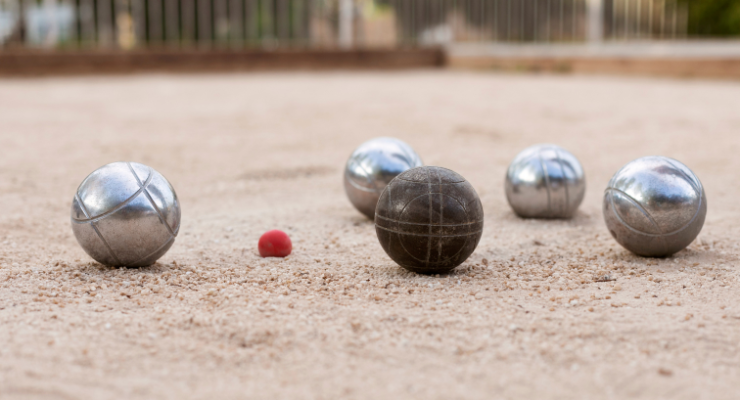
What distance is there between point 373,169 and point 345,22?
797 inches

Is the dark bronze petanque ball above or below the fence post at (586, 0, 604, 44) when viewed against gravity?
below

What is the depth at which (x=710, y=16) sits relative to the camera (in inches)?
907

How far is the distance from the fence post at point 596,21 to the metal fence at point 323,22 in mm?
28

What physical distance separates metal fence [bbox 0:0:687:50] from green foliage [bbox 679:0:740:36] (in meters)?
0.26

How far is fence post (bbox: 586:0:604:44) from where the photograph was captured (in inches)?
841

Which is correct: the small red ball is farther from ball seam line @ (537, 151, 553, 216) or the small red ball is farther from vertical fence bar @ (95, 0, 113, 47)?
vertical fence bar @ (95, 0, 113, 47)

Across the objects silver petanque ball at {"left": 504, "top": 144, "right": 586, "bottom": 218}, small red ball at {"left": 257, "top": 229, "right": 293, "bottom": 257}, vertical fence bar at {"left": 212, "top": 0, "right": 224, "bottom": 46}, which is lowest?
small red ball at {"left": 257, "top": 229, "right": 293, "bottom": 257}

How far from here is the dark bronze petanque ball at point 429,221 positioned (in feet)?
15.0

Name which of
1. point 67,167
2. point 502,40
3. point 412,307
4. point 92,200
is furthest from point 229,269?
point 502,40

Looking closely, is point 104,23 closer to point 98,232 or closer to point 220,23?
point 220,23

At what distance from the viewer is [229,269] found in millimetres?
4965

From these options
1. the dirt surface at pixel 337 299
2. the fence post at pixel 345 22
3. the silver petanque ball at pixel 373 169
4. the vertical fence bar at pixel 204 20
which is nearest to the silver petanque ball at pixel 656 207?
the dirt surface at pixel 337 299

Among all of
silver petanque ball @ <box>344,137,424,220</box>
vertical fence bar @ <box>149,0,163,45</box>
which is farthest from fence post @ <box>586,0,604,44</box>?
silver petanque ball @ <box>344,137,424,220</box>

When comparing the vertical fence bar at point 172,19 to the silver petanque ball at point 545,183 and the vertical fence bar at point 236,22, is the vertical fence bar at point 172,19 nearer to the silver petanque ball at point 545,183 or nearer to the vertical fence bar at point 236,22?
the vertical fence bar at point 236,22
